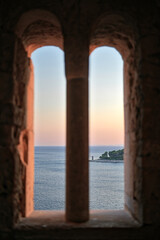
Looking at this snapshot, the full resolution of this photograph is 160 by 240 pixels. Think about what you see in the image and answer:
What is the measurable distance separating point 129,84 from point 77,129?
4.66ft

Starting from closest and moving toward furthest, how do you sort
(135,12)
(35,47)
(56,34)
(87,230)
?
(87,230), (135,12), (56,34), (35,47)

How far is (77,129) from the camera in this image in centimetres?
430

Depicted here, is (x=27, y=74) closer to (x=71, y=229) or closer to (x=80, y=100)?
(x=80, y=100)

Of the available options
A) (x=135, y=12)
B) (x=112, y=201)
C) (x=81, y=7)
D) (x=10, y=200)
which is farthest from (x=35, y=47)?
(x=112, y=201)

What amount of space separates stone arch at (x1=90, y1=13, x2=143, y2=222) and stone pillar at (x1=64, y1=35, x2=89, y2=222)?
456 millimetres

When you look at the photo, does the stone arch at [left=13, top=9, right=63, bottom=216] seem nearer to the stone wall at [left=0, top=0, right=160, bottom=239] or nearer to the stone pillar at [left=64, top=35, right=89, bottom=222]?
the stone wall at [left=0, top=0, right=160, bottom=239]

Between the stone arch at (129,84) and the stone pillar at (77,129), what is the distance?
0.46 metres

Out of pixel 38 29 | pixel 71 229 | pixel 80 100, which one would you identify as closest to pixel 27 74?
pixel 38 29

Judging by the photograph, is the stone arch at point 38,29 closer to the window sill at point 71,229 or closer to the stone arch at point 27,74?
the stone arch at point 27,74

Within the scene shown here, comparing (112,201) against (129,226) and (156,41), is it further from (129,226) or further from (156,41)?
(156,41)

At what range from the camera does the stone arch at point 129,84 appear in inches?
175

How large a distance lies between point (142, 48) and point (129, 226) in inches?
105

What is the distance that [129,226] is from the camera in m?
4.14

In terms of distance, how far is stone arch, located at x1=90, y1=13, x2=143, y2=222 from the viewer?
4438 millimetres
